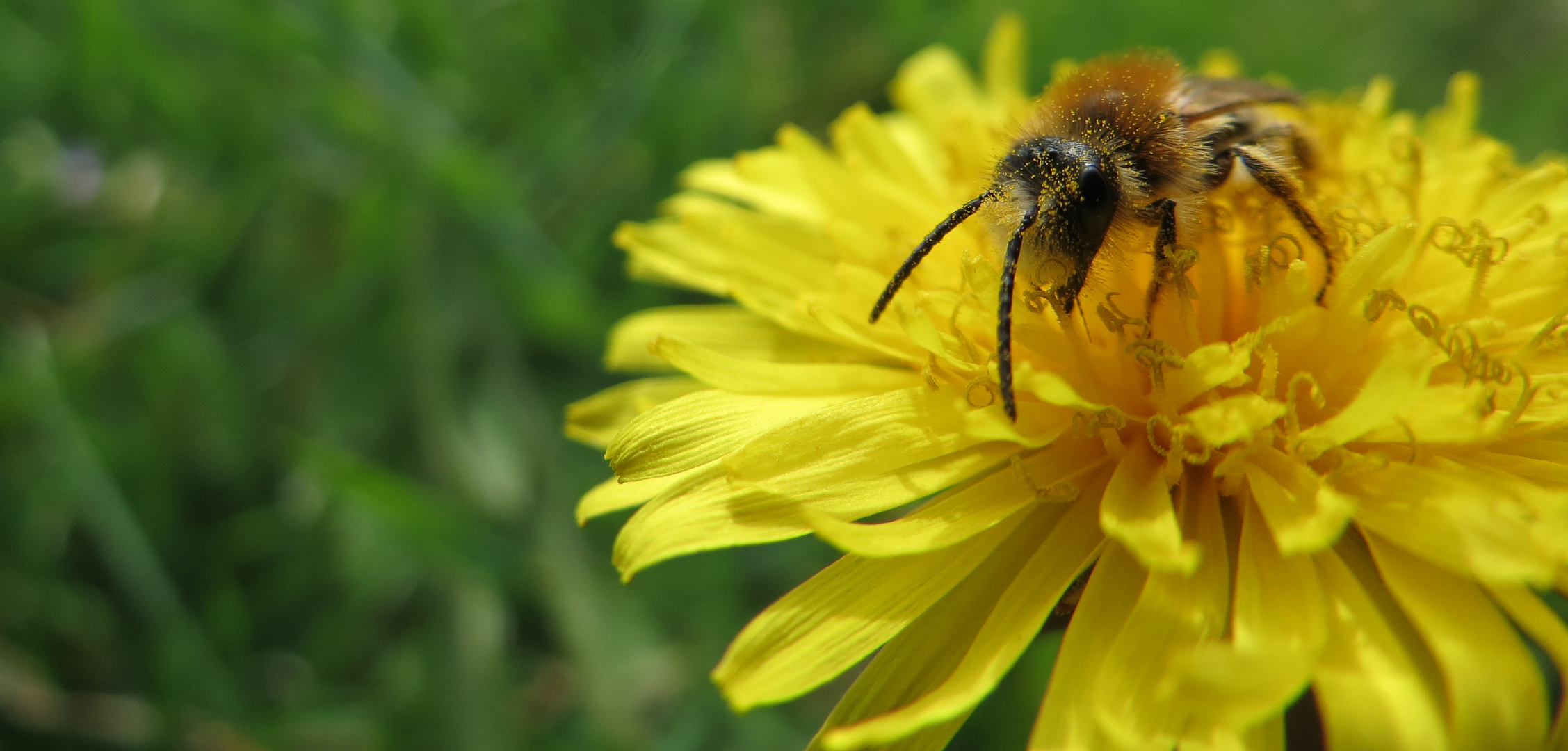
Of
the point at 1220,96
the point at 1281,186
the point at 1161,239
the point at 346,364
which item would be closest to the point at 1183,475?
the point at 1161,239

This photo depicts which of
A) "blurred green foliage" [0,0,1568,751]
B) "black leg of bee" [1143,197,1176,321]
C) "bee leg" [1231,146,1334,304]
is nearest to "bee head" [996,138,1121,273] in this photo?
"black leg of bee" [1143,197,1176,321]

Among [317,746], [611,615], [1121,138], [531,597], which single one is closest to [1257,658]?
[1121,138]

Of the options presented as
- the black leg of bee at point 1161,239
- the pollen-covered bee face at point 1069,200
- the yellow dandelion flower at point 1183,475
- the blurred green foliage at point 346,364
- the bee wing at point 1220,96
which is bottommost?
the yellow dandelion flower at point 1183,475

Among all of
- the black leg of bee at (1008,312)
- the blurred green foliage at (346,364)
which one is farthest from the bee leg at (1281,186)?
the blurred green foliage at (346,364)

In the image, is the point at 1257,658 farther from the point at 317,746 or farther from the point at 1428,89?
the point at 1428,89

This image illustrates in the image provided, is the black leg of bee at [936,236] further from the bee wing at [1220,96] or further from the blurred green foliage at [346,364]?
the blurred green foliage at [346,364]

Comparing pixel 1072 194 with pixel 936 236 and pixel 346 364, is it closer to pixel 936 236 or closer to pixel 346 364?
pixel 936 236

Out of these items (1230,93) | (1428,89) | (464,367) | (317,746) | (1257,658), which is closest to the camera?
(1257,658)

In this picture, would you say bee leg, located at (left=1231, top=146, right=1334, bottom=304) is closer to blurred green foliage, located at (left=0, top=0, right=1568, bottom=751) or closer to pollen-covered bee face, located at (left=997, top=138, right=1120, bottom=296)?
pollen-covered bee face, located at (left=997, top=138, right=1120, bottom=296)
